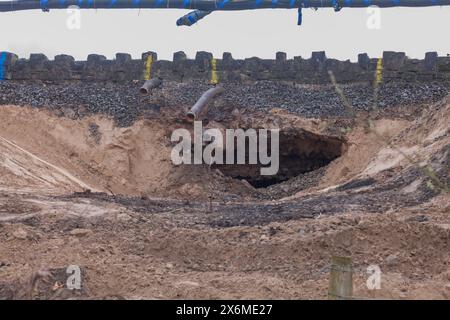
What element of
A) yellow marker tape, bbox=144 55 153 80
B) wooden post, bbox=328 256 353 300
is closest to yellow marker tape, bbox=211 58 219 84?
yellow marker tape, bbox=144 55 153 80

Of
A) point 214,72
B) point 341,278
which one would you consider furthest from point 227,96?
point 341,278

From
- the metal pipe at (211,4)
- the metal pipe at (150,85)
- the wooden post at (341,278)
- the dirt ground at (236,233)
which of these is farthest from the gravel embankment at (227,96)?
the wooden post at (341,278)

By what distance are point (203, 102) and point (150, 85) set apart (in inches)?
68.2

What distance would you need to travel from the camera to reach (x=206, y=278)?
30.0 feet

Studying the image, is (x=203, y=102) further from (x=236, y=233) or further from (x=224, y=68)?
(x=236, y=233)

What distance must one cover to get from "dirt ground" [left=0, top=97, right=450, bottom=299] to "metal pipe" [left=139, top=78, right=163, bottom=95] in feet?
10.8

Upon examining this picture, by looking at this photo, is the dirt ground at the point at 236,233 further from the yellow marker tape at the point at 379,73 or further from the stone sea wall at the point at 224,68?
the stone sea wall at the point at 224,68

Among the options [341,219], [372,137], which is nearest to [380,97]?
[372,137]

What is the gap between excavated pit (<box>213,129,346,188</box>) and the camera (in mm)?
18688

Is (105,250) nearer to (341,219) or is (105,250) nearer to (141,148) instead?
(341,219)

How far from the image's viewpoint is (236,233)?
34.7 feet

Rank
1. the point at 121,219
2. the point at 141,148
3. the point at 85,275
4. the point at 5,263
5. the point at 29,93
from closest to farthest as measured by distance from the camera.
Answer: the point at 85,275 → the point at 5,263 → the point at 121,219 → the point at 141,148 → the point at 29,93

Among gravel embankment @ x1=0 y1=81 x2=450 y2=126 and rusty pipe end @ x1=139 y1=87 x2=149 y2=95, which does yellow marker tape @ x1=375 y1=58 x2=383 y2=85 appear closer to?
gravel embankment @ x1=0 y1=81 x2=450 y2=126
